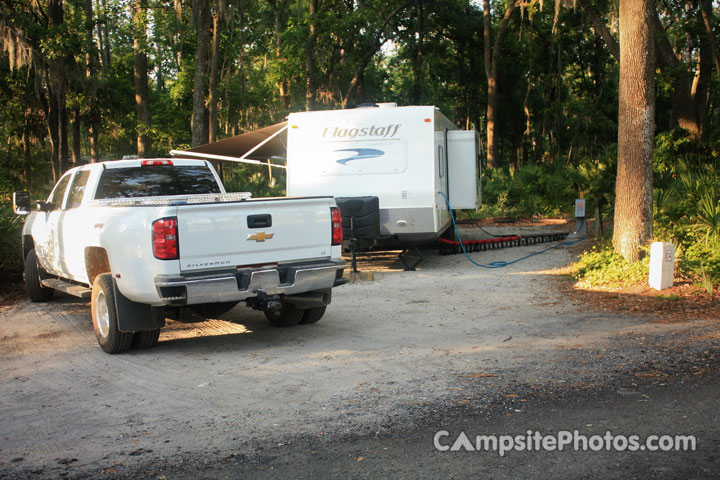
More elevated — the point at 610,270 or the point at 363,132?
the point at 363,132

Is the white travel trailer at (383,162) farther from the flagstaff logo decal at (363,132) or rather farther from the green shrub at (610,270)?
the green shrub at (610,270)

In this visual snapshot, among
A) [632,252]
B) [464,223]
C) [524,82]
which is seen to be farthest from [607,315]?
[524,82]

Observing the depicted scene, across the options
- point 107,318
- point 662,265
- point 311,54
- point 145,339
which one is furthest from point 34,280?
point 311,54

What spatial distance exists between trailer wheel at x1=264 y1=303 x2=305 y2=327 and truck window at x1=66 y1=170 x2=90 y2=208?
2.82 metres

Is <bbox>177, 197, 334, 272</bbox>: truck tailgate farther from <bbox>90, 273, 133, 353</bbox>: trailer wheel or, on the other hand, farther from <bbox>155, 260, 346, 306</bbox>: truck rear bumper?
<bbox>90, 273, 133, 353</bbox>: trailer wheel

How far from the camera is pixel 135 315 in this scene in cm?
662

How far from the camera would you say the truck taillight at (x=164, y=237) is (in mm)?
6164

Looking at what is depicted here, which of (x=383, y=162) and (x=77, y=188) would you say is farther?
(x=383, y=162)

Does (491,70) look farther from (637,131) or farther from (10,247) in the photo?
(10,247)

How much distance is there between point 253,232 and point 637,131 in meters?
6.78

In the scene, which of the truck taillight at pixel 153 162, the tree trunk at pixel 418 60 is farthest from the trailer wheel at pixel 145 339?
the tree trunk at pixel 418 60

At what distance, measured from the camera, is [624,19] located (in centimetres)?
1060

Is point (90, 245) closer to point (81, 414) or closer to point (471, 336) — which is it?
point (81, 414)

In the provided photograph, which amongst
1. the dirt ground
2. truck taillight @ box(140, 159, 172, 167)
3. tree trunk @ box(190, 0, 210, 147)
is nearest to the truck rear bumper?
the dirt ground
